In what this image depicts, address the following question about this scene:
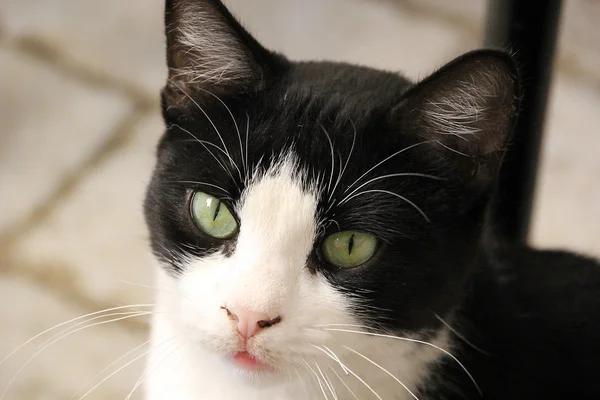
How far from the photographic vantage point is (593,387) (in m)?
1.14

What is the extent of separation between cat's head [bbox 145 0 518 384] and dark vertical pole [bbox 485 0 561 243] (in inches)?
11.7

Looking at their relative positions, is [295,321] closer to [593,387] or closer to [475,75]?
[475,75]

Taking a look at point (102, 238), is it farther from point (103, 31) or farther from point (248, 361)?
point (248, 361)

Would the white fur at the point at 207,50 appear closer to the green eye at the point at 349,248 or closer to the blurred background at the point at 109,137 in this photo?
the green eye at the point at 349,248

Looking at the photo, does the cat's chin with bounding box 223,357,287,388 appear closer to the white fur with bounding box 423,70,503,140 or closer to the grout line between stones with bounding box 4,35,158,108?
the white fur with bounding box 423,70,503,140

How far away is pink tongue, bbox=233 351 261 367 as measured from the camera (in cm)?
90

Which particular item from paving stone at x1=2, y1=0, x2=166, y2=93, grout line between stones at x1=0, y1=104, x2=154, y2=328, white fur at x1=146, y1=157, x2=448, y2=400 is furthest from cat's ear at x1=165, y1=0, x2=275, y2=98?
paving stone at x1=2, y1=0, x2=166, y2=93

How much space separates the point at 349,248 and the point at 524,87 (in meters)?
0.51

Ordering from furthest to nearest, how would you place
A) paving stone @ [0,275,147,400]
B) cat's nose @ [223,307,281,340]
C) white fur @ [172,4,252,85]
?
paving stone @ [0,275,147,400] < white fur @ [172,4,252,85] < cat's nose @ [223,307,281,340]

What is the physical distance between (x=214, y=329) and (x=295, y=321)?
9cm

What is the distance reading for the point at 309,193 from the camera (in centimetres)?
92

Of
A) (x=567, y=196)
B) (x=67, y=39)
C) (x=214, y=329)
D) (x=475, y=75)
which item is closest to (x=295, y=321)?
(x=214, y=329)

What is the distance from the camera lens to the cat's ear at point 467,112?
880 millimetres

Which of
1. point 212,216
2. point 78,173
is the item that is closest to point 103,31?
point 78,173
